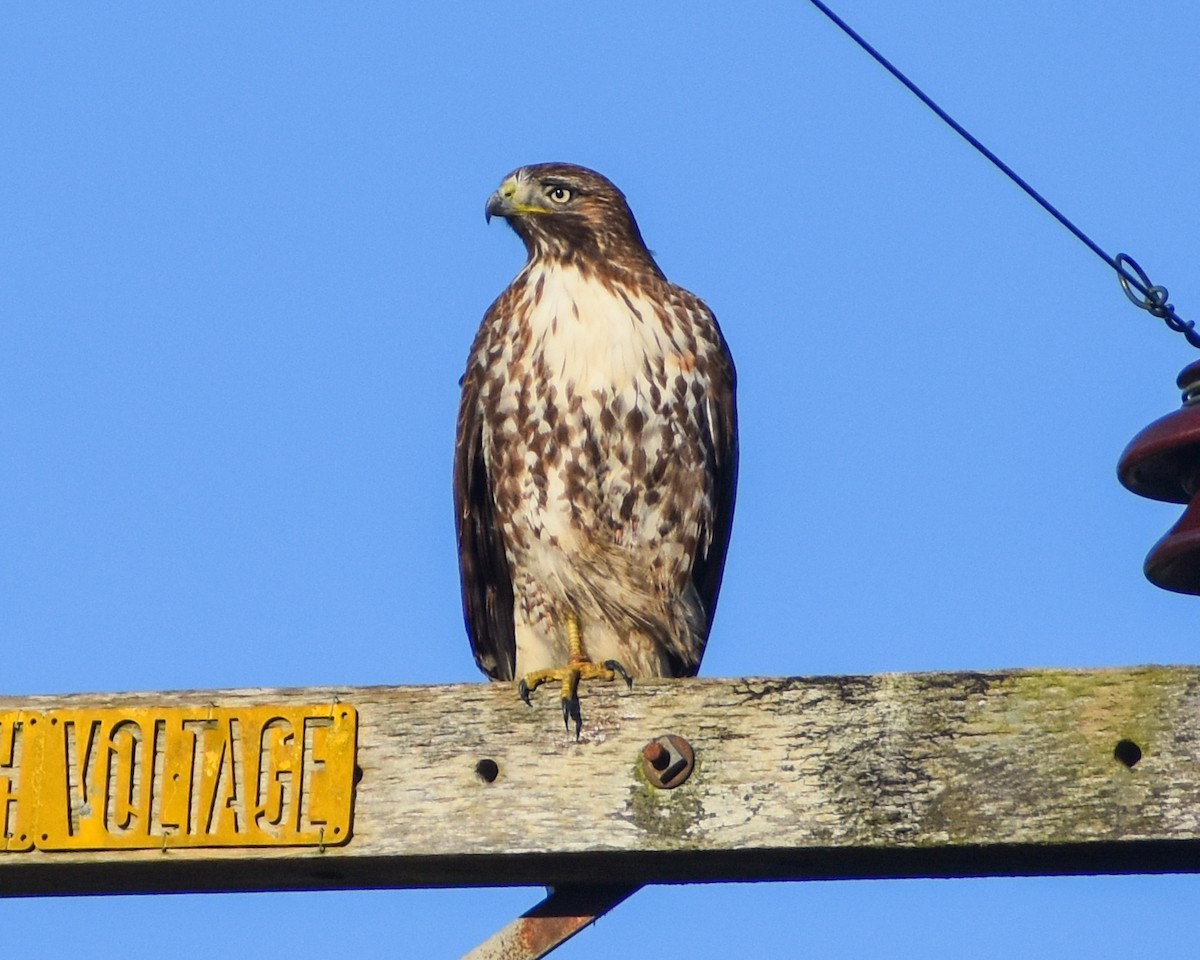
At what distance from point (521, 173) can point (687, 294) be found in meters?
0.79

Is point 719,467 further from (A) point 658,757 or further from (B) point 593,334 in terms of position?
(A) point 658,757

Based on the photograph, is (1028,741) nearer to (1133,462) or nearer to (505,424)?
(1133,462)

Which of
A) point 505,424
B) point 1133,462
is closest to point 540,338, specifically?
point 505,424

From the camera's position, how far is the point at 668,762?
2.90m

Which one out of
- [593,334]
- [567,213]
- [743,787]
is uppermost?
[567,213]

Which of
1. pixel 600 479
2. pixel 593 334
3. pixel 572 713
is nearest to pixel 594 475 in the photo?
pixel 600 479

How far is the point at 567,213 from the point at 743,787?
3.52 m

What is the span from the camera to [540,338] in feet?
18.0

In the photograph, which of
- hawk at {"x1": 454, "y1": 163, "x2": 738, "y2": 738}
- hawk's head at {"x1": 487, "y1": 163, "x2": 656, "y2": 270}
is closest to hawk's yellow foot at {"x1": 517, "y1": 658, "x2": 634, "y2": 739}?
hawk at {"x1": 454, "y1": 163, "x2": 738, "y2": 738}

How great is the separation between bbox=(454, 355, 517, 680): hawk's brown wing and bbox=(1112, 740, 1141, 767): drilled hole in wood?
9.54ft

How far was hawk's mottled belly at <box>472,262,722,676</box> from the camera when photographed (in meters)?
5.29

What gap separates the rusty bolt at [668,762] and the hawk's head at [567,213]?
3207mm

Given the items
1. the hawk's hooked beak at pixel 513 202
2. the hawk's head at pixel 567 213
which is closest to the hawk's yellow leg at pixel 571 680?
the hawk's head at pixel 567 213

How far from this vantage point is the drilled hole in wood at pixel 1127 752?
9.25 ft
